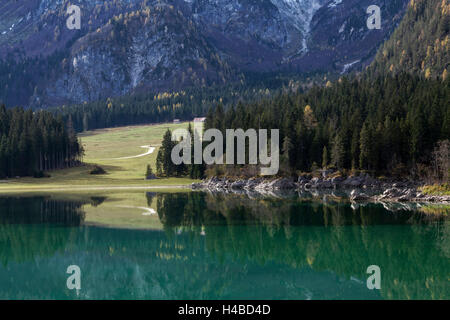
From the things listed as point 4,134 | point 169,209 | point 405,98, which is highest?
point 405,98

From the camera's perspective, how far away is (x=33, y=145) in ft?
414

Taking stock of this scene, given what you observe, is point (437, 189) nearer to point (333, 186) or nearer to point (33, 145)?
point (333, 186)

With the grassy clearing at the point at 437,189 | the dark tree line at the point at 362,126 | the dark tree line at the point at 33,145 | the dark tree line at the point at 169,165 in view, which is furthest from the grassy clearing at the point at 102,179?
the grassy clearing at the point at 437,189

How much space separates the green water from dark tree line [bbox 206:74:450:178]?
34.7m

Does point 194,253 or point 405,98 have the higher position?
point 405,98

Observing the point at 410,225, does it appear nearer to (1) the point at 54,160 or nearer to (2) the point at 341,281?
(2) the point at 341,281

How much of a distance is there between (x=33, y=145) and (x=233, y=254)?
335 ft

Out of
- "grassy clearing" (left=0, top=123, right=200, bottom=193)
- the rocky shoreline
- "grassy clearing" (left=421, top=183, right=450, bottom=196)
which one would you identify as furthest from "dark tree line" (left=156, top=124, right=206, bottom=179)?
"grassy clearing" (left=421, top=183, right=450, bottom=196)

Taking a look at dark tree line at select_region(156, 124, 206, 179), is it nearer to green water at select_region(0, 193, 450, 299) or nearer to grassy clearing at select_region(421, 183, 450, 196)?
grassy clearing at select_region(421, 183, 450, 196)

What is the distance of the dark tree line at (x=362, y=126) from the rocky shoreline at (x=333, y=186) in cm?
352

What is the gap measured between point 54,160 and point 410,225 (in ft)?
358

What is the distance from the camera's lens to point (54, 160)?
13562cm
